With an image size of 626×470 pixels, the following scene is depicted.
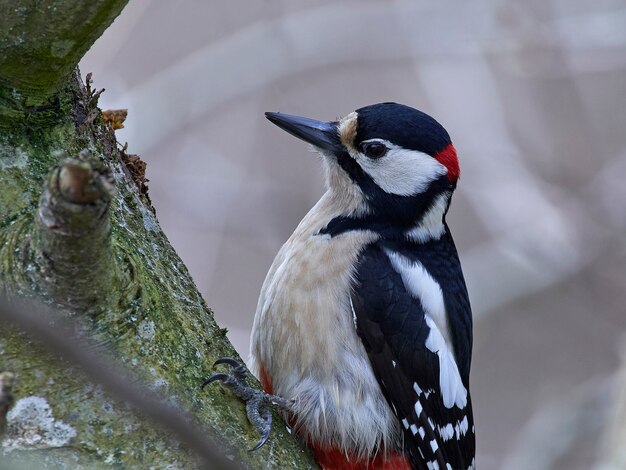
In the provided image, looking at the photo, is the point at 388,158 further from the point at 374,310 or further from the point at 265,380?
the point at 265,380

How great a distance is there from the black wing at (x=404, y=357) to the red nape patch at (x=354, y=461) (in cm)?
5

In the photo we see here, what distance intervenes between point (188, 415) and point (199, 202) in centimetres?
302

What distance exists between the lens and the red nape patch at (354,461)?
2629 millimetres

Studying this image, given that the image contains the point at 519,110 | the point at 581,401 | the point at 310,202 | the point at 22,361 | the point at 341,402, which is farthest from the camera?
the point at 519,110

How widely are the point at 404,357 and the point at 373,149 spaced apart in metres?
0.75

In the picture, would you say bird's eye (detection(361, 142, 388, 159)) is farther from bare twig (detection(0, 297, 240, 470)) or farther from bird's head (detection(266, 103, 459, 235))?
bare twig (detection(0, 297, 240, 470))

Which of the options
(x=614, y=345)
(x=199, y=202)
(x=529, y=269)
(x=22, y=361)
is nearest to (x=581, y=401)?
(x=529, y=269)

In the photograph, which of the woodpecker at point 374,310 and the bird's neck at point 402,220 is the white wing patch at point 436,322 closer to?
the woodpecker at point 374,310

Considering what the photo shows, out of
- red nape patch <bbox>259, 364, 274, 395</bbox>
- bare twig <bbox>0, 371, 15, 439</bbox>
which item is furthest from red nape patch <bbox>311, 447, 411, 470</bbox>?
bare twig <bbox>0, 371, 15, 439</bbox>

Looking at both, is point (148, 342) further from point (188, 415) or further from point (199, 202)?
point (199, 202)

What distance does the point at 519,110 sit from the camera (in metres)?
5.67

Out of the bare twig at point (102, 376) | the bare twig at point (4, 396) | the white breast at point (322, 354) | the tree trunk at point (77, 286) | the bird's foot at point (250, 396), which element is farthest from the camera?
the white breast at point (322, 354)

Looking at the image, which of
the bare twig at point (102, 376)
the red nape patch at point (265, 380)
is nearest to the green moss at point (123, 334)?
the red nape patch at point (265, 380)

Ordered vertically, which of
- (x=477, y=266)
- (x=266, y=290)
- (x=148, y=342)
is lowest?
(x=148, y=342)
